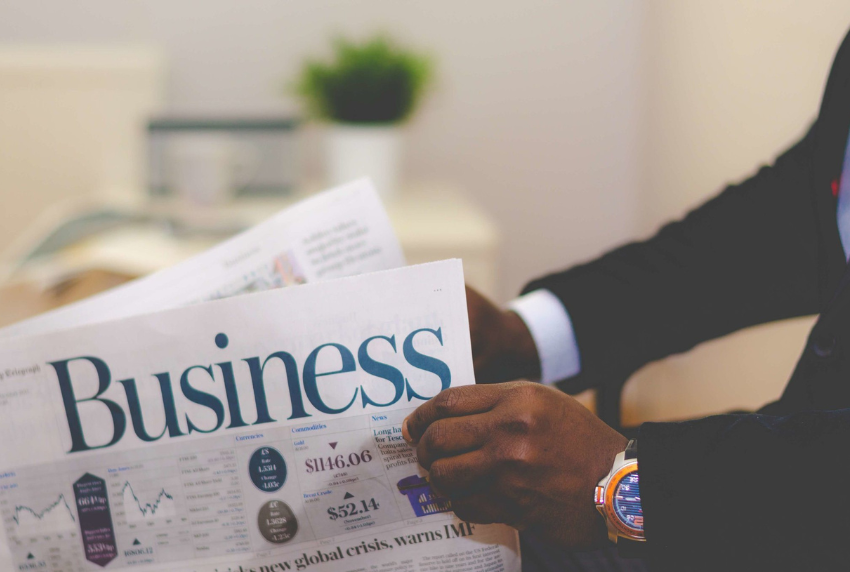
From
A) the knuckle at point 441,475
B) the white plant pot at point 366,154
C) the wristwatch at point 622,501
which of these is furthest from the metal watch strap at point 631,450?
the white plant pot at point 366,154

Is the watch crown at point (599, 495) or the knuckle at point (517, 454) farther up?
the knuckle at point (517, 454)

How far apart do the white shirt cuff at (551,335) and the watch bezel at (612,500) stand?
296mm

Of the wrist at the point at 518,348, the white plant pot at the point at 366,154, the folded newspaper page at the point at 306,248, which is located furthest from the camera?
the white plant pot at the point at 366,154

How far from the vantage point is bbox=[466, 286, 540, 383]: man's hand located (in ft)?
2.00

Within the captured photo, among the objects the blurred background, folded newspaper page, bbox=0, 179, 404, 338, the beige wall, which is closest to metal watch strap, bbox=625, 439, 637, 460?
folded newspaper page, bbox=0, 179, 404, 338

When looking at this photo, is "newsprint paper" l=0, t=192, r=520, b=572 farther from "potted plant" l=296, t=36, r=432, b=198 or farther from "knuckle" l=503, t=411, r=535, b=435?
"potted plant" l=296, t=36, r=432, b=198

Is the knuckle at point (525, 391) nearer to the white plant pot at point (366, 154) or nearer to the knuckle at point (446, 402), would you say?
the knuckle at point (446, 402)

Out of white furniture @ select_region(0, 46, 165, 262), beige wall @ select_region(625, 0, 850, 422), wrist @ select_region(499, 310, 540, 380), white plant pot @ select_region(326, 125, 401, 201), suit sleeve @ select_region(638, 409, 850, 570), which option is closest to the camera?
suit sleeve @ select_region(638, 409, 850, 570)

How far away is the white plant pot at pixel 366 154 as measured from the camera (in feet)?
4.73

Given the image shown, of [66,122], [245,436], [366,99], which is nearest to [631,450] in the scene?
[245,436]

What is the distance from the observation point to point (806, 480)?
0.35m

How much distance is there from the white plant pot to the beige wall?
606 millimetres

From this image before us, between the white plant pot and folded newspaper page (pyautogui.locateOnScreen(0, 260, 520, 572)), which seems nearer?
folded newspaper page (pyautogui.locateOnScreen(0, 260, 520, 572))

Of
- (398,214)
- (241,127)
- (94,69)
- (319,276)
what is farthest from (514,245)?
(319,276)
